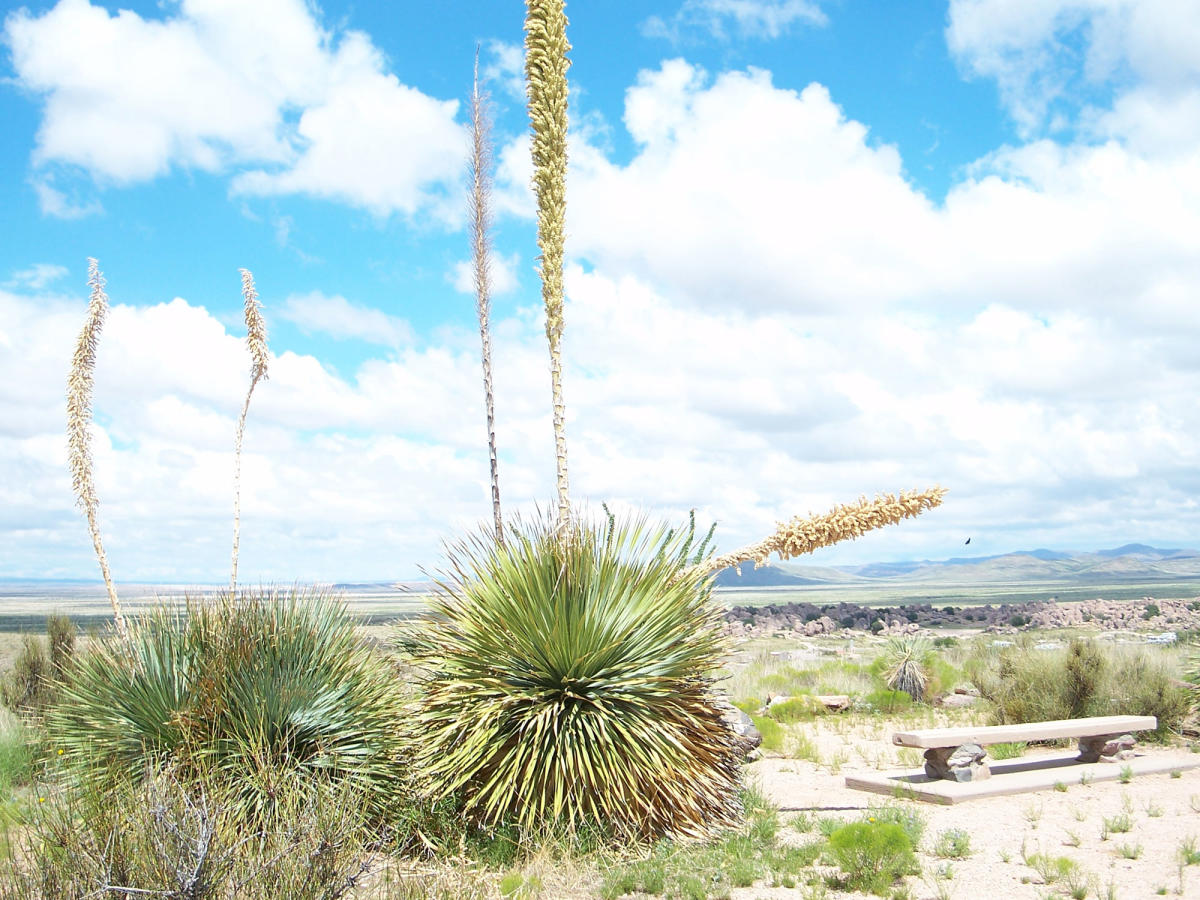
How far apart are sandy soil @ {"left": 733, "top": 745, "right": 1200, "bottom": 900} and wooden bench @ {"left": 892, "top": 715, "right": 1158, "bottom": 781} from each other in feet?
1.74

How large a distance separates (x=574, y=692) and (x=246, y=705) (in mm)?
2235

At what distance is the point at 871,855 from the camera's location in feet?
19.5

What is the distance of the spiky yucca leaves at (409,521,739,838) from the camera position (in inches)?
238

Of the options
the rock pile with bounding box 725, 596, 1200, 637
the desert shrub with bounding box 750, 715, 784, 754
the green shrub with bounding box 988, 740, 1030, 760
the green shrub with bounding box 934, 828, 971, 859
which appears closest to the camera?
the green shrub with bounding box 934, 828, 971, 859

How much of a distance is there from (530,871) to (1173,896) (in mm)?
3836

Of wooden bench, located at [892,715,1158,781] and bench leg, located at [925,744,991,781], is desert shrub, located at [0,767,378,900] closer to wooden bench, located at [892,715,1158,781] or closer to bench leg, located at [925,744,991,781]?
wooden bench, located at [892,715,1158,781]

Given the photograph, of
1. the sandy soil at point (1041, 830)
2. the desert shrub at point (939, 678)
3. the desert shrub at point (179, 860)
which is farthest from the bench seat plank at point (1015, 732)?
the desert shrub at point (179, 860)

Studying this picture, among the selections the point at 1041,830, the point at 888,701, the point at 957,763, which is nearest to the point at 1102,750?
the point at 957,763

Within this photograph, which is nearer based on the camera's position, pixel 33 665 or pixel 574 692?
pixel 574 692

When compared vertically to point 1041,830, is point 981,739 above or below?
above

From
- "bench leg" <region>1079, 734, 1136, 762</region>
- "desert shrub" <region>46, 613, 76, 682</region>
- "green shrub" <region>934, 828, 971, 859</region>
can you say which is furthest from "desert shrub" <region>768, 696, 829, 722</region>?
"desert shrub" <region>46, 613, 76, 682</region>

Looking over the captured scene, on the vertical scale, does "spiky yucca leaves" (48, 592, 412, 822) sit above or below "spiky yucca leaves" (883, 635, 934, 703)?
above

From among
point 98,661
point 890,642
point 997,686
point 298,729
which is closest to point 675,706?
point 298,729

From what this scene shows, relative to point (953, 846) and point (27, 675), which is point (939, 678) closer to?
point (953, 846)
